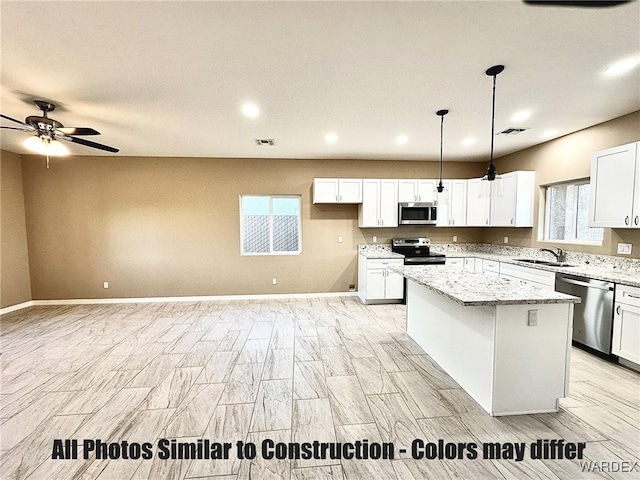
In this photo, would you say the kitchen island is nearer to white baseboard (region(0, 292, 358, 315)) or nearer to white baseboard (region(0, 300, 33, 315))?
white baseboard (region(0, 292, 358, 315))

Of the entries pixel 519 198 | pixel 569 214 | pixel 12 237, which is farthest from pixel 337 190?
pixel 12 237

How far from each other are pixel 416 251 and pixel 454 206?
1.15 metres

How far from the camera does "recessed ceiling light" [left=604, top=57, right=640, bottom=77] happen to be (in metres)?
2.32

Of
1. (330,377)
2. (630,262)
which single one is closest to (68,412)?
(330,377)

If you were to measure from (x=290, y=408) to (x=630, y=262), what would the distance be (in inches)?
167

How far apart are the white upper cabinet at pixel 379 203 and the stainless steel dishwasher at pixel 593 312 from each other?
2780mm

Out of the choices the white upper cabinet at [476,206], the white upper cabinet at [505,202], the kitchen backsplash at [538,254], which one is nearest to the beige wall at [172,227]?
the white upper cabinet at [476,206]

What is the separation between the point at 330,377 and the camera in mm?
2785

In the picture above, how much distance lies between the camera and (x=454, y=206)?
221 inches

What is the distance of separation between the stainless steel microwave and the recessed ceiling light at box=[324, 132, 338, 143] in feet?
6.19

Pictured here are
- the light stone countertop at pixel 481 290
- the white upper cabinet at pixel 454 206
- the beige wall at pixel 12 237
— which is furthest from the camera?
the white upper cabinet at pixel 454 206

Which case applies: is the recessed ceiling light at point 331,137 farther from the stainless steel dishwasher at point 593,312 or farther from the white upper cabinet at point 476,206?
the stainless steel dishwasher at point 593,312

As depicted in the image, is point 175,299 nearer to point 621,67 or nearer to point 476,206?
point 476,206

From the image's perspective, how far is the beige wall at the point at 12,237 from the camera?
194 inches
